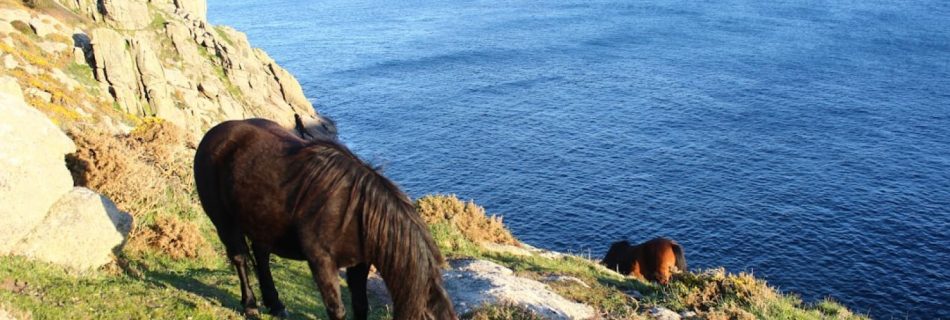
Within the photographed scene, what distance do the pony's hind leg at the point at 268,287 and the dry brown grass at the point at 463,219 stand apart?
11551 mm

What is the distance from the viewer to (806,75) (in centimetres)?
10356

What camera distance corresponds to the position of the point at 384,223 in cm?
881

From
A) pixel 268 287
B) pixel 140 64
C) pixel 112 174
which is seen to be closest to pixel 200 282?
pixel 268 287

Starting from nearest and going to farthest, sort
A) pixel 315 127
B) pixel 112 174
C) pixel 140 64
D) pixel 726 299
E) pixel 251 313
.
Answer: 1. pixel 251 313
2. pixel 112 174
3. pixel 726 299
4. pixel 140 64
5. pixel 315 127

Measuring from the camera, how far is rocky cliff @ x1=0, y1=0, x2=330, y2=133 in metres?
42.2

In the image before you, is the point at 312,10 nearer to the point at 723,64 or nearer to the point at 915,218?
the point at 723,64

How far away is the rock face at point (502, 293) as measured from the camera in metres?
12.9

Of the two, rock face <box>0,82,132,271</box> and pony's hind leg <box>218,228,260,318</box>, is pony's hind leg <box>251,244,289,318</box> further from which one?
rock face <box>0,82,132,271</box>

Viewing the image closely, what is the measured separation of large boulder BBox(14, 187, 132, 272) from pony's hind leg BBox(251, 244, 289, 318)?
314cm

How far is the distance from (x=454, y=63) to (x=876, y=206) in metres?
70.3

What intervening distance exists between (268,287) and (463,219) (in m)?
13.7

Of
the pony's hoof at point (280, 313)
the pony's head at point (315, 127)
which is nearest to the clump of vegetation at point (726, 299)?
the pony's hoof at point (280, 313)

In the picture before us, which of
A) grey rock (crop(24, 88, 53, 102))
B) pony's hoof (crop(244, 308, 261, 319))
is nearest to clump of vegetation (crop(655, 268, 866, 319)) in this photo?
pony's hoof (crop(244, 308, 261, 319))

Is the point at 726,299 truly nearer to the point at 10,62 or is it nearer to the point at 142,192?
the point at 142,192
